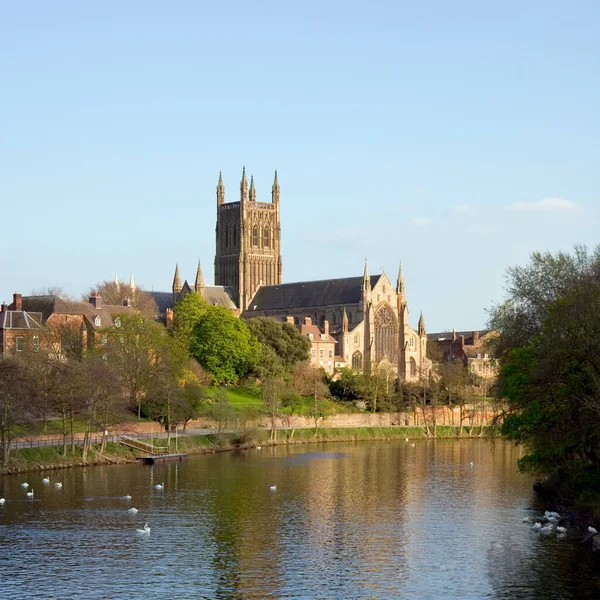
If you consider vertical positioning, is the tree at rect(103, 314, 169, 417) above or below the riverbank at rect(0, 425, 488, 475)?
above

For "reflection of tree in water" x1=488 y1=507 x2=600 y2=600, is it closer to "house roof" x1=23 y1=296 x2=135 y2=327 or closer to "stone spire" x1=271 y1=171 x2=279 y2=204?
"house roof" x1=23 y1=296 x2=135 y2=327

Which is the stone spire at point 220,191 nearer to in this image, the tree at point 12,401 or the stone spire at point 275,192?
the stone spire at point 275,192

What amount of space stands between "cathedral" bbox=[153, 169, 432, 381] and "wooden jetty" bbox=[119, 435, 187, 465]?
4976 cm

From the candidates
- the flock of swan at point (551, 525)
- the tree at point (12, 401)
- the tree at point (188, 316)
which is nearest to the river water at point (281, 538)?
the flock of swan at point (551, 525)

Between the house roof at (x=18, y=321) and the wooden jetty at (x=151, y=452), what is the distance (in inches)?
795

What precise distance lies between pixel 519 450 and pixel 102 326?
141 feet

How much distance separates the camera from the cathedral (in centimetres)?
14862

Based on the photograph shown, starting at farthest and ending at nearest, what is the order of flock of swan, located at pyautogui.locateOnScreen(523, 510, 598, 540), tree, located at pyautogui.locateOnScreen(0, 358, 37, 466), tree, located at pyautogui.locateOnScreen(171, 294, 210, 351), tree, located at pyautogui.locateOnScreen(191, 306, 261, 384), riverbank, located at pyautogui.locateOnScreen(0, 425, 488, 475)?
tree, located at pyautogui.locateOnScreen(171, 294, 210, 351) → tree, located at pyautogui.locateOnScreen(191, 306, 261, 384) → riverbank, located at pyautogui.locateOnScreen(0, 425, 488, 475) → tree, located at pyautogui.locateOnScreen(0, 358, 37, 466) → flock of swan, located at pyautogui.locateOnScreen(523, 510, 598, 540)

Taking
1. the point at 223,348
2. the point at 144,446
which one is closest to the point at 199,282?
the point at 223,348

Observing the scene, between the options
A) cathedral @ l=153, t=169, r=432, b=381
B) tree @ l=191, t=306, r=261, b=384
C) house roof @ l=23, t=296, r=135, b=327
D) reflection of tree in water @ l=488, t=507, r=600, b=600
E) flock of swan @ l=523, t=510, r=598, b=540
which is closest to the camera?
reflection of tree in water @ l=488, t=507, r=600, b=600

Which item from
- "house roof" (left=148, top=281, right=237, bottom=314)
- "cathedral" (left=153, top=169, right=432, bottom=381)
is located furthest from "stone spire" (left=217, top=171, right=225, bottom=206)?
"house roof" (left=148, top=281, right=237, bottom=314)

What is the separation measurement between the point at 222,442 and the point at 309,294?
230ft

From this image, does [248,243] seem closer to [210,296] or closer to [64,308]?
[210,296]

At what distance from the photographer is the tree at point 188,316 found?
4801 inches
